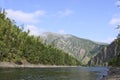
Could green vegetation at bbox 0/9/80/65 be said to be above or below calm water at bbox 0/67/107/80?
above

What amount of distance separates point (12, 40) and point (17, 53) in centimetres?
769

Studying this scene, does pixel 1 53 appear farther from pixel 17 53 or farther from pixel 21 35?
pixel 21 35

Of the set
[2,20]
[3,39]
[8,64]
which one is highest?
[2,20]

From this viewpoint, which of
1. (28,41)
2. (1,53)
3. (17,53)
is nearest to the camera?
(1,53)

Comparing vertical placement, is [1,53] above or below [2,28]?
below

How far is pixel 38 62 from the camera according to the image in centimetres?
18962

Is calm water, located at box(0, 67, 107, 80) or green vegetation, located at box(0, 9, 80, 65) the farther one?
green vegetation, located at box(0, 9, 80, 65)

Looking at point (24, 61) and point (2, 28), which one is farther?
point (24, 61)

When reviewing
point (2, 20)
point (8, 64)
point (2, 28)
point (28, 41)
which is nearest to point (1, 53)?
point (8, 64)

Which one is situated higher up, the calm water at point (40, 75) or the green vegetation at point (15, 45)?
the green vegetation at point (15, 45)

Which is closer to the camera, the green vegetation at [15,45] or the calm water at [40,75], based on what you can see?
the calm water at [40,75]

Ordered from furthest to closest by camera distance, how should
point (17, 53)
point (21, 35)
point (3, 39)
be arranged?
1. point (21, 35)
2. point (17, 53)
3. point (3, 39)

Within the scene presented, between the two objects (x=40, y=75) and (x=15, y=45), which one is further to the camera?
(x=15, y=45)

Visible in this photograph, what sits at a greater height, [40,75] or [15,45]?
[15,45]
